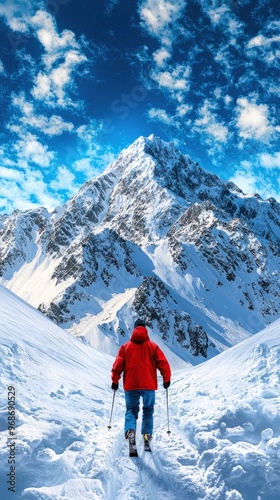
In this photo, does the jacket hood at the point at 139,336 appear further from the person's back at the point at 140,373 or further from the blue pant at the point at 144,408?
the blue pant at the point at 144,408

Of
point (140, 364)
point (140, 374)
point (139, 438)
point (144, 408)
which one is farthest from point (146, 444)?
point (140, 364)

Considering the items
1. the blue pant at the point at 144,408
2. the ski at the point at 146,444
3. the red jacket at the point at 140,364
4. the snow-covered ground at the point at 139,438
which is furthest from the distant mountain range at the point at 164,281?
the ski at the point at 146,444

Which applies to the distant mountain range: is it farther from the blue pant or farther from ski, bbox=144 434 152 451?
ski, bbox=144 434 152 451

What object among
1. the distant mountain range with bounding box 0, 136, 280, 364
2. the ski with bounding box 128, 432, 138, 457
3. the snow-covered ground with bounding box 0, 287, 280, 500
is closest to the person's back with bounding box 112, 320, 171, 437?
the ski with bounding box 128, 432, 138, 457

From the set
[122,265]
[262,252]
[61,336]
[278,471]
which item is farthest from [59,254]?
[278,471]

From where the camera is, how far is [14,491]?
5.26 m

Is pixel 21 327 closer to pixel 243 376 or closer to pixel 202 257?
pixel 243 376

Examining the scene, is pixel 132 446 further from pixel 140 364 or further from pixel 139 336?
pixel 139 336

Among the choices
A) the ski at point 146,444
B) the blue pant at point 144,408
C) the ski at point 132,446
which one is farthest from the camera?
the blue pant at point 144,408

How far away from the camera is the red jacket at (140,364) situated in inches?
288

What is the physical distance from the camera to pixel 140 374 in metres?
7.33

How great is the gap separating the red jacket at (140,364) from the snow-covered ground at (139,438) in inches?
41.4

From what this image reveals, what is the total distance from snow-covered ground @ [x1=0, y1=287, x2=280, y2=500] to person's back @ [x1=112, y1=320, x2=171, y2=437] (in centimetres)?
57

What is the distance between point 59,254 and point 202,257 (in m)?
69.9
